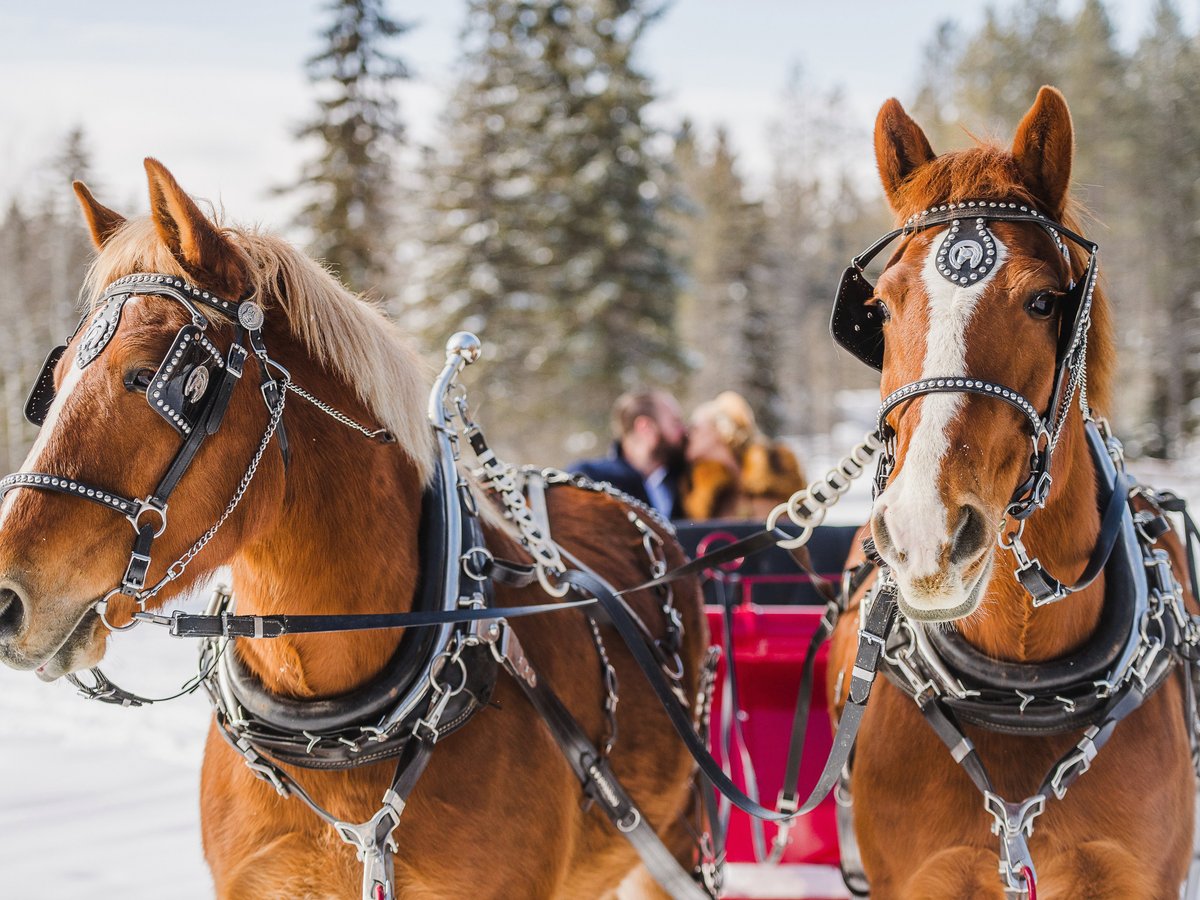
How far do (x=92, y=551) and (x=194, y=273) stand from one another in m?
0.59

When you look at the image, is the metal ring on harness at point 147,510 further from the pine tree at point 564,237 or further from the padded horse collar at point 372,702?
the pine tree at point 564,237

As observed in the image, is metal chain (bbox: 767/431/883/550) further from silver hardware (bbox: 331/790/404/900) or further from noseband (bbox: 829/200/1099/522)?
silver hardware (bbox: 331/790/404/900)

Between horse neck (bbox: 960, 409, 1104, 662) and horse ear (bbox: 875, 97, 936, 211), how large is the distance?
67 centimetres

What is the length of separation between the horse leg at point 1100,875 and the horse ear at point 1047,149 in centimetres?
137

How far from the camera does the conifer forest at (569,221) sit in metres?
16.4

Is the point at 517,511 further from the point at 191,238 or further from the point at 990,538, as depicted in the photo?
the point at 990,538

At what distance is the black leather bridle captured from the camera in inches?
66.4

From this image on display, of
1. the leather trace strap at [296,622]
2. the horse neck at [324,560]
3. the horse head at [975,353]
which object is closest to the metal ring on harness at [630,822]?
the leather trace strap at [296,622]

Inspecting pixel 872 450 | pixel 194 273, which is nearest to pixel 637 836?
pixel 872 450

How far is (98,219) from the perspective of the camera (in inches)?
84.4

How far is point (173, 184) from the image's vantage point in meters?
1.80

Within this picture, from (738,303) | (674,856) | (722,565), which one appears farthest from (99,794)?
(738,303)

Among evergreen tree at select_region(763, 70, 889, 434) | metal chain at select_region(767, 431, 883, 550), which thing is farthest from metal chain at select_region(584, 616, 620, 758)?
evergreen tree at select_region(763, 70, 889, 434)

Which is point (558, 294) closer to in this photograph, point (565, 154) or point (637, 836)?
point (565, 154)
